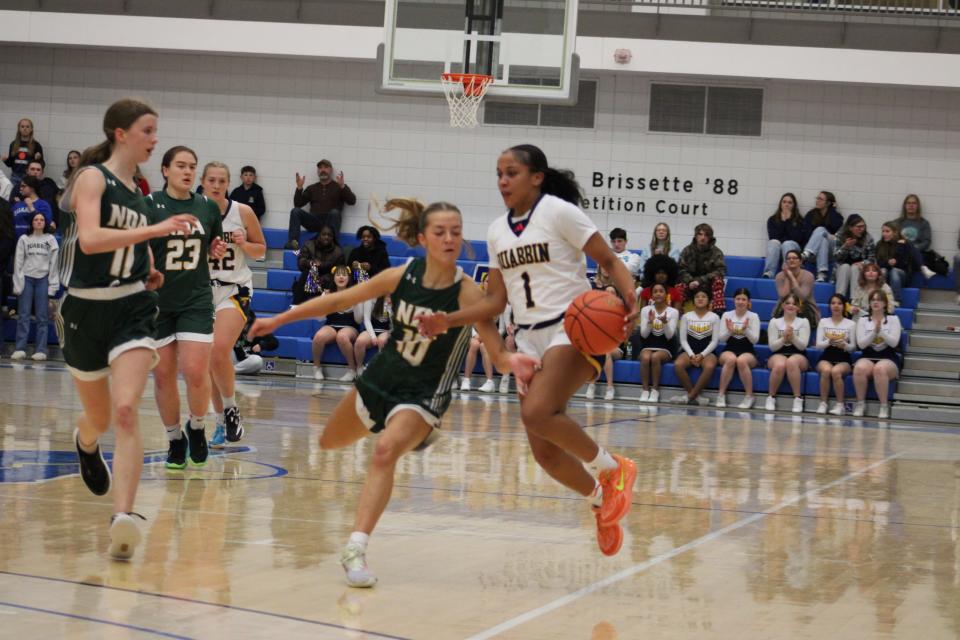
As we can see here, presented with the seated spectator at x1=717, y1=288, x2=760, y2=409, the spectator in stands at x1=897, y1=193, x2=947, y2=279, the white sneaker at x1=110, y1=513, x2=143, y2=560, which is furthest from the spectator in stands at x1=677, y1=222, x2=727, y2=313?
the white sneaker at x1=110, y1=513, x2=143, y2=560

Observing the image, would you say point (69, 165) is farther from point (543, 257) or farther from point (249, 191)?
point (543, 257)

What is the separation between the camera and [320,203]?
1834 centimetres

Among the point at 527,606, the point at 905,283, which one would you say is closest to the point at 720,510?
the point at 527,606

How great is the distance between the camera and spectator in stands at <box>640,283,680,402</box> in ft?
51.3

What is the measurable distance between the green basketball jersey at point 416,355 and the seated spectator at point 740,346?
1077cm

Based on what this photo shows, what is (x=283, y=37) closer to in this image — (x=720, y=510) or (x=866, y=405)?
(x=866, y=405)

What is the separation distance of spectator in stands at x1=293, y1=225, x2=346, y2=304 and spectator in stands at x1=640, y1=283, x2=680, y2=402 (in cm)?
408

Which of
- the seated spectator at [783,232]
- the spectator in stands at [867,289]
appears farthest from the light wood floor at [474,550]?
the seated spectator at [783,232]

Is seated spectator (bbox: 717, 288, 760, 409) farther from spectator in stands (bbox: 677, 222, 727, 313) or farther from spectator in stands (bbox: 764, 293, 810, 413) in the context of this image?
spectator in stands (bbox: 677, 222, 727, 313)

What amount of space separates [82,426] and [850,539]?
12.3ft

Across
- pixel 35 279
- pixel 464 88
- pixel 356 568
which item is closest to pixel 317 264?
pixel 464 88

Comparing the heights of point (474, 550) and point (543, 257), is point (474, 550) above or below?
below

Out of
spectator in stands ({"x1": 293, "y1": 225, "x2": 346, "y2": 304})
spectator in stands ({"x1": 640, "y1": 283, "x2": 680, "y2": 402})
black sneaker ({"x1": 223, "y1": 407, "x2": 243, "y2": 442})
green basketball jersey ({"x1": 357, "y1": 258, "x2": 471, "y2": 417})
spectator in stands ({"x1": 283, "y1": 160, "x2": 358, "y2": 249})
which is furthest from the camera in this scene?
spectator in stands ({"x1": 283, "y1": 160, "x2": 358, "y2": 249})

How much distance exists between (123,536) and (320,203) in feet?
45.7
